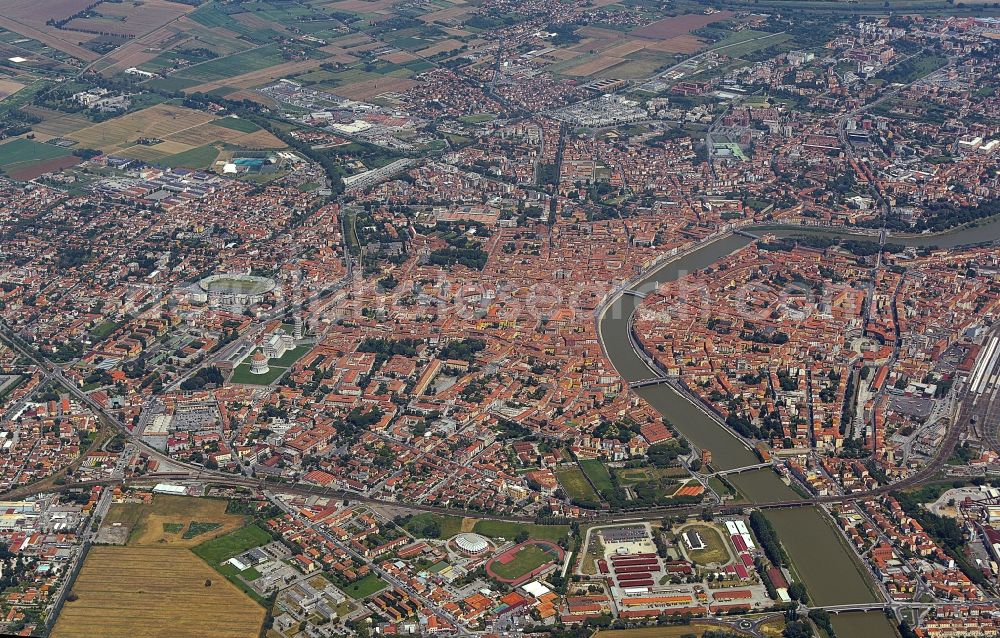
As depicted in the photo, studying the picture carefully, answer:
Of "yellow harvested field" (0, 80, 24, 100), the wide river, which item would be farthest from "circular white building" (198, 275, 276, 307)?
"yellow harvested field" (0, 80, 24, 100)

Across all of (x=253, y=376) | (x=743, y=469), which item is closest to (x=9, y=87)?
(x=253, y=376)

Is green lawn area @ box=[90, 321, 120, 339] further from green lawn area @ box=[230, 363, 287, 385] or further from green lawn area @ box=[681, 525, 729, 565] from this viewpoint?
green lawn area @ box=[681, 525, 729, 565]

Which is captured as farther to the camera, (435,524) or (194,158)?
(194,158)

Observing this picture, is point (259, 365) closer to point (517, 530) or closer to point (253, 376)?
point (253, 376)

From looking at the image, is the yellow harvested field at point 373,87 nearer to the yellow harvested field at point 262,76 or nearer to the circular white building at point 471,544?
the yellow harvested field at point 262,76

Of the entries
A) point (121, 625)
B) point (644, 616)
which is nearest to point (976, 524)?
point (644, 616)

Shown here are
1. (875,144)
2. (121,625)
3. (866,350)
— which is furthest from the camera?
(875,144)

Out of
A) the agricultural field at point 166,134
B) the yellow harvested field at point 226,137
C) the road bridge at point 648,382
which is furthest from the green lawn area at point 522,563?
the yellow harvested field at point 226,137

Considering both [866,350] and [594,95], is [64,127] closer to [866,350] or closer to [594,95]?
[594,95]
